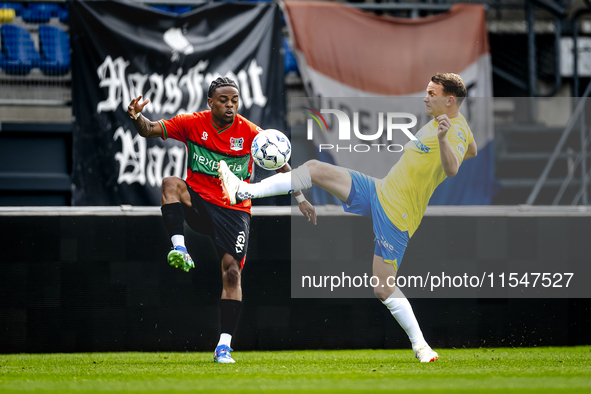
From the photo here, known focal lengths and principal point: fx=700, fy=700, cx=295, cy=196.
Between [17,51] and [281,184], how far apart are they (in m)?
4.37

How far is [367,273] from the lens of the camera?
693cm

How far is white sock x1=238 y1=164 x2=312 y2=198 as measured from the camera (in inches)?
256

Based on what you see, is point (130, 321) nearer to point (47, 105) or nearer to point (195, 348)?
point (195, 348)

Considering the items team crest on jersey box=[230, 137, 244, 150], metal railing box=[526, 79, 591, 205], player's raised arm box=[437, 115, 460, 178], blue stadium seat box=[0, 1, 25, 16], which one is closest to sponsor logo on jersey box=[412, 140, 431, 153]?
player's raised arm box=[437, 115, 460, 178]

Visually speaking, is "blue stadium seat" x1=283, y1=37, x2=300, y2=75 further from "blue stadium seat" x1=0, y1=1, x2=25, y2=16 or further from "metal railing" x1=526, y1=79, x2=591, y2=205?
"metal railing" x1=526, y1=79, x2=591, y2=205

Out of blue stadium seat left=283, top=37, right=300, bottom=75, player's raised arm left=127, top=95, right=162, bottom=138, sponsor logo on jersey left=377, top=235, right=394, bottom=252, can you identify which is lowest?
sponsor logo on jersey left=377, top=235, right=394, bottom=252

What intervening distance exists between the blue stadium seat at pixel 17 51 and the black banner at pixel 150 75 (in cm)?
97

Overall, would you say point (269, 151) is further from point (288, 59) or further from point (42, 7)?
point (42, 7)

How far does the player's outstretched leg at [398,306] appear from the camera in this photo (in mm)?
6535

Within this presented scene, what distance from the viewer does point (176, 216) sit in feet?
22.1

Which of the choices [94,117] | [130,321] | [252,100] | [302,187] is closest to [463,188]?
[302,187]

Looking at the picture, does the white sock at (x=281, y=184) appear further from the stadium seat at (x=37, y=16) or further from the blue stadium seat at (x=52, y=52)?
the stadium seat at (x=37, y=16)

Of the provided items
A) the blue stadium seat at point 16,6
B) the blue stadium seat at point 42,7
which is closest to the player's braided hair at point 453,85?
the blue stadium seat at point 42,7

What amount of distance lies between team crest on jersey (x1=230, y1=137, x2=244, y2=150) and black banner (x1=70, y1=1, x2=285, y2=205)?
148 cm
